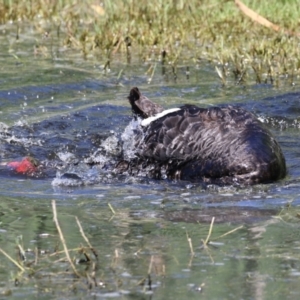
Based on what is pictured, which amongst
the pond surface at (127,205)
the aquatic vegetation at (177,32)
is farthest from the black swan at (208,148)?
the aquatic vegetation at (177,32)

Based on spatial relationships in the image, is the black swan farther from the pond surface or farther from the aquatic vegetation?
the aquatic vegetation

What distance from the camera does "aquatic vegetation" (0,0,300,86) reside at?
33.1 ft

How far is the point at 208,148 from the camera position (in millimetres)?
6512

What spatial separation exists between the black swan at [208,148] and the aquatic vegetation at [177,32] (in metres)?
2.59

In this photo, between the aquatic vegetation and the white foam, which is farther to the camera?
the aquatic vegetation

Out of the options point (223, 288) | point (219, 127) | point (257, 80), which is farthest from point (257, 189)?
point (257, 80)

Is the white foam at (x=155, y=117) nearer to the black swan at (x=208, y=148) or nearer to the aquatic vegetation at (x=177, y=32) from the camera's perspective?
the black swan at (x=208, y=148)

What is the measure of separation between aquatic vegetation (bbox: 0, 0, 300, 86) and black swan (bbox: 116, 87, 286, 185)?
2588 mm

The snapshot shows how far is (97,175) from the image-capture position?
6.72 m

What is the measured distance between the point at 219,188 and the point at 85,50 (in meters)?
4.93

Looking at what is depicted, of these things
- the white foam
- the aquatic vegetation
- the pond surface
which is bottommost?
the pond surface

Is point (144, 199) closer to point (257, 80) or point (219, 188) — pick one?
point (219, 188)

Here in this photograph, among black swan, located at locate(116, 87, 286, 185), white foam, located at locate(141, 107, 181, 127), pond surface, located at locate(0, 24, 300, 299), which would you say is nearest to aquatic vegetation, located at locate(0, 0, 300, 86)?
pond surface, located at locate(0, 24, 300, 299)

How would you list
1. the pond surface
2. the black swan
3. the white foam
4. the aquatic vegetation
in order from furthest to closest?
the aquatic vegetation
the white foam
the black swan
the pond surface
